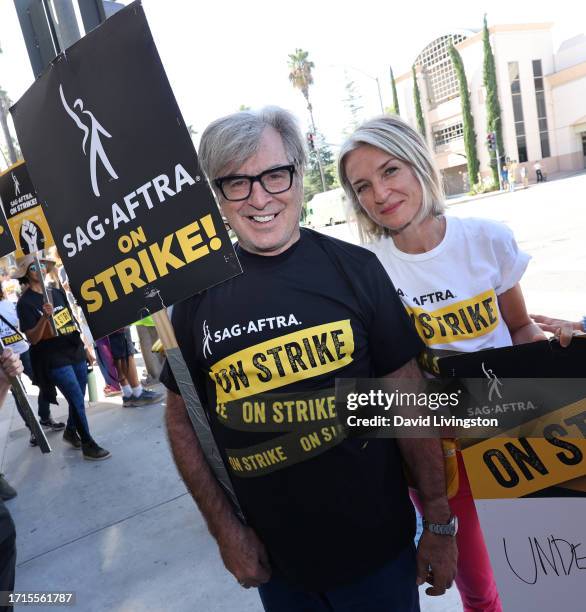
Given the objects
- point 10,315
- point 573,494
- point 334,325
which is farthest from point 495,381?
point 10,315

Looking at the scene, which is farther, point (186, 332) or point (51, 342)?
point (51, 342)

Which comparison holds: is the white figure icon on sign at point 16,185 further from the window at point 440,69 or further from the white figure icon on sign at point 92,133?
the window at point 440,69

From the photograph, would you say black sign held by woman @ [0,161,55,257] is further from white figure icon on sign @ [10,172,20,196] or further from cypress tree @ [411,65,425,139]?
cypress tree @ [411,65,425,139]

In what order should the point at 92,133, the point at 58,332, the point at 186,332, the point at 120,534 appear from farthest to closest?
1. the point at 58,332
2. the point at 120,534
3. the point at 186,332
4. the point at 92,133

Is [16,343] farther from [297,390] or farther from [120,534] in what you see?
[297,390]

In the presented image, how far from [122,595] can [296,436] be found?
201 cm

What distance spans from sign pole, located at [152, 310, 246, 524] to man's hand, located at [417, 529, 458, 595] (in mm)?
564

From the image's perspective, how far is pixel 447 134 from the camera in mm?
40750

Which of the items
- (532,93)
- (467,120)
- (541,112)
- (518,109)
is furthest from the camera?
(541,112)

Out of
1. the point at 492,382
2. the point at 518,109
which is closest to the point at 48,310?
the point at 492,382

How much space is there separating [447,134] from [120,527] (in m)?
43.5

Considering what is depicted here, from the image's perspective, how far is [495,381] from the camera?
4.27 feet

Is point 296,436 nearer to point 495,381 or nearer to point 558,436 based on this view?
point 495,381

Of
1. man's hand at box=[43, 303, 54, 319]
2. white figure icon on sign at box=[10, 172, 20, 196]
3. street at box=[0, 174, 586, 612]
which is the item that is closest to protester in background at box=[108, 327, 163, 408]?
street at box=[0, 174, 586, 612]
